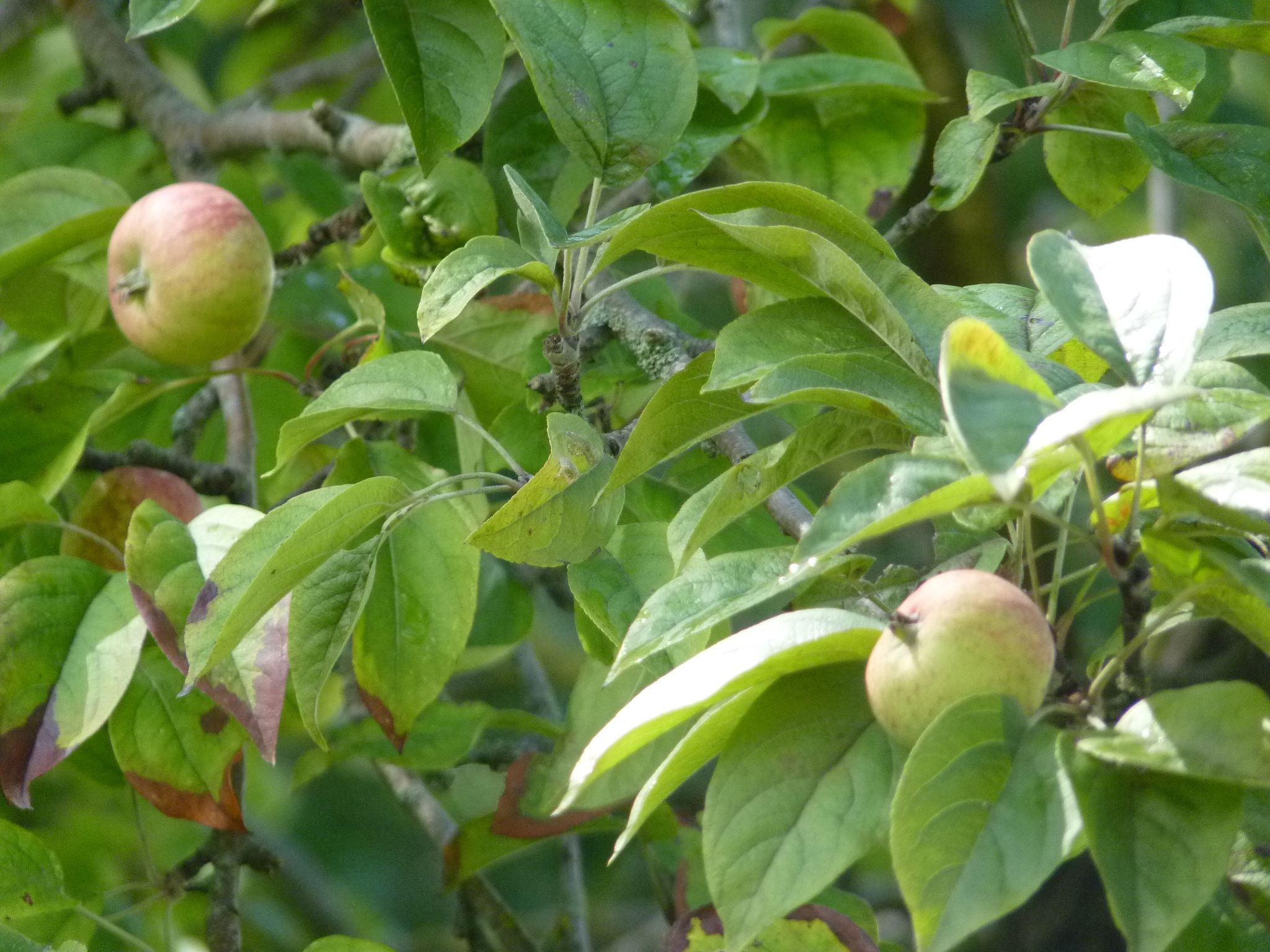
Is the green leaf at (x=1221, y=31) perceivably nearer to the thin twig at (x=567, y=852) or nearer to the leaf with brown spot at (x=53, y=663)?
the leaf with brown spot at (x=53, y=663)

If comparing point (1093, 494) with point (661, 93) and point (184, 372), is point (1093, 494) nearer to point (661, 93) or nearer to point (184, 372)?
point (661, 93)

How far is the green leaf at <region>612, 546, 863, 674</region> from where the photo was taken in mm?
495

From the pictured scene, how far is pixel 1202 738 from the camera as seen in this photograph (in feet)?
1.43

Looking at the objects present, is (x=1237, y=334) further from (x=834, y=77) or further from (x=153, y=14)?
(x=153, y=14)

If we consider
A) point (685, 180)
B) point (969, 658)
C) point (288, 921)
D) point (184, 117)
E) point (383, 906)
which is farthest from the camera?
point (383, 906)

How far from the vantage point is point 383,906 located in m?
2.32

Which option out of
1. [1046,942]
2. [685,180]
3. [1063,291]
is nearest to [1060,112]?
[685,180]

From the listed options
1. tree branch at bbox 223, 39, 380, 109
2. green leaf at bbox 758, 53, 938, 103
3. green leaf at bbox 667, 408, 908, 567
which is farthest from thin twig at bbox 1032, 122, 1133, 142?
tree branch at bbox 223, 39, 380, 109

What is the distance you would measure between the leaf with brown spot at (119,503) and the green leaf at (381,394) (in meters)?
0.33

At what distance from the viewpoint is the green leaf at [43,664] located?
776 mm

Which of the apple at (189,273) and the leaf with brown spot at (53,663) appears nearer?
the leaf with brown spot at (53,663)

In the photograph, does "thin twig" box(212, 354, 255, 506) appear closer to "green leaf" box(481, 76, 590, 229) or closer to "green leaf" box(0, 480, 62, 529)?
"green leaf" box(0, 480, 62, 529)

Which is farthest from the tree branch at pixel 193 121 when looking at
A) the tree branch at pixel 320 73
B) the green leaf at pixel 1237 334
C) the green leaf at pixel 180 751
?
the green leaf at pixel 1237 334

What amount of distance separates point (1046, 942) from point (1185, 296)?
1467 mm
